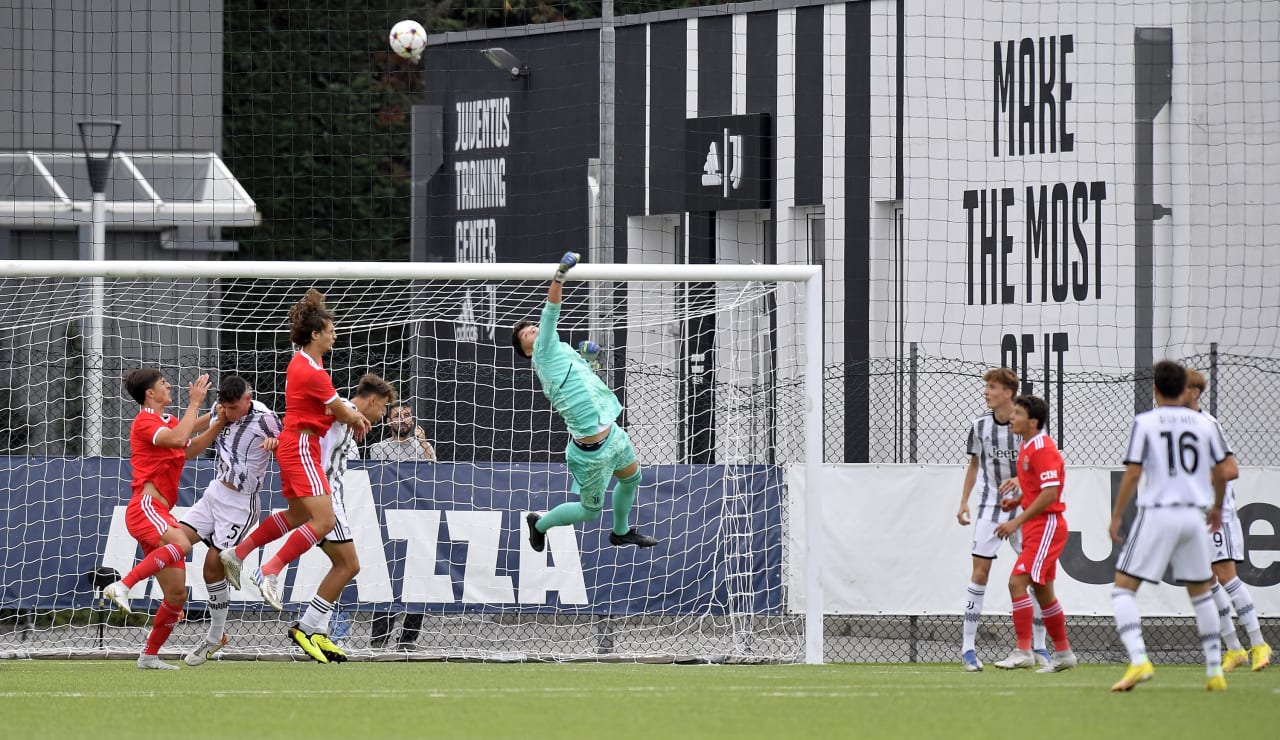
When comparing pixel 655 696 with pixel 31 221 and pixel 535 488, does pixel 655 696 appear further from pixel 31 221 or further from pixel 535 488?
pixel 31 221

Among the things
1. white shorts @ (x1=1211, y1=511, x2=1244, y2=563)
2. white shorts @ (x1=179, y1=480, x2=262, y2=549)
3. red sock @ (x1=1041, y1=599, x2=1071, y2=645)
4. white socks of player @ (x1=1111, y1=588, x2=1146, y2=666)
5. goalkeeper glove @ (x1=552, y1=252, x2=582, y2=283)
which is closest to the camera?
white socks of player @ (x1=1111, y1=588, x2=1146, y2=666)

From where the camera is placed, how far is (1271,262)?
14156mm

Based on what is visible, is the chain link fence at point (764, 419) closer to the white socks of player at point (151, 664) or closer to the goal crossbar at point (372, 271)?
the goal crossbar at point (372, 271)

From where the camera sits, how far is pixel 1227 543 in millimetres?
10773

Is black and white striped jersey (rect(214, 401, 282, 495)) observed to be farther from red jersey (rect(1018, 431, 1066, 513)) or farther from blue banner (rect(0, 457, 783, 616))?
red jersey (rect(1018, 431, 1066, 513))

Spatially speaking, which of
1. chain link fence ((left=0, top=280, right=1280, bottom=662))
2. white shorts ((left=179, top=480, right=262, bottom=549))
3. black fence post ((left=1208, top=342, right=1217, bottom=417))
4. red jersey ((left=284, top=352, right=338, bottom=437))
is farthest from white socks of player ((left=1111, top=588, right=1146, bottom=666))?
white shorts ((left=179, top=480, right=262, bottom=549))

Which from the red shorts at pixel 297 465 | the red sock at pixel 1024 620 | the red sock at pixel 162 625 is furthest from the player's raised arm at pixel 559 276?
the red sock at pixel 1024 620

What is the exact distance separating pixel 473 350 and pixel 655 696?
8.81 m

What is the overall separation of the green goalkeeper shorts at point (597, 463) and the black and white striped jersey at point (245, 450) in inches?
78.2

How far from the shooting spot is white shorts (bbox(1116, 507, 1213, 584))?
25.9 feet

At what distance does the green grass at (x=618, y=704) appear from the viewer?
661 cm

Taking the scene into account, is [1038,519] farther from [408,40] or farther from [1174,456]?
[408,40]

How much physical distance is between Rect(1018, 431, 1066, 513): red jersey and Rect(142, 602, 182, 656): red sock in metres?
5.37

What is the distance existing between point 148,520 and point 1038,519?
558 centimetres
